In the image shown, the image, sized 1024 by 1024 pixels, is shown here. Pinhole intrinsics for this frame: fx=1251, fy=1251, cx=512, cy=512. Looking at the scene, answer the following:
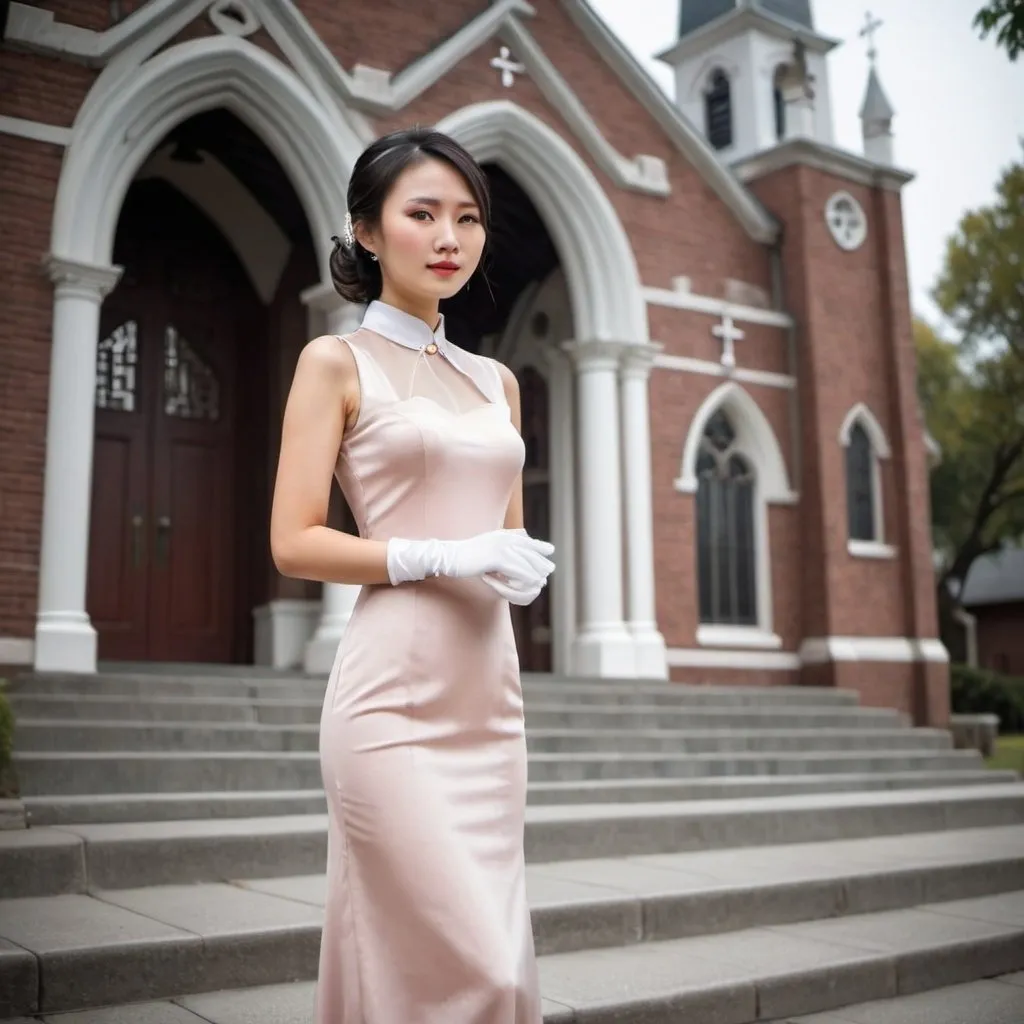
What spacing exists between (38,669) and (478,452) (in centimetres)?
668

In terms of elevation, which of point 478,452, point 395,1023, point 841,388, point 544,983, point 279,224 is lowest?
point 544,983

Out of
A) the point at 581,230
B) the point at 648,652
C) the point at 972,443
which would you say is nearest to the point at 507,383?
the point at 648,652

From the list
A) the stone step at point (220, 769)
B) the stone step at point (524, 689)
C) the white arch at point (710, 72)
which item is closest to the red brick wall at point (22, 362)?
the stone step at point (524, 689)

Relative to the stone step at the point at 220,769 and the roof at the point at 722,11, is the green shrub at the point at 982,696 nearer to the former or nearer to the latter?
the roof at the point at 722,11

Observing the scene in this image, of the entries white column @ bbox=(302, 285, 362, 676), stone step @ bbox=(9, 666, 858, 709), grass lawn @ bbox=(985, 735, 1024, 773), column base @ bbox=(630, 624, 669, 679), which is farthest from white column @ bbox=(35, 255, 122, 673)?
grass lawn @ bbox=(985, 735, 1024, 773)

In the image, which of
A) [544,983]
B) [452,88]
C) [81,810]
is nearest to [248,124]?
[452,88]

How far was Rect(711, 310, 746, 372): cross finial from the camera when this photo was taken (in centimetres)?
1207

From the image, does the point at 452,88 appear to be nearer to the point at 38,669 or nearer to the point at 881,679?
the point at 38,669

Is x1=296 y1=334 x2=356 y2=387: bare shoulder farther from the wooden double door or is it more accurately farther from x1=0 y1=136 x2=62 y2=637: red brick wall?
the wooden double door

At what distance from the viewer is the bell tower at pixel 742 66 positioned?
20781mm

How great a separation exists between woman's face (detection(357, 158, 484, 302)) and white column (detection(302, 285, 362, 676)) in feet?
22.4

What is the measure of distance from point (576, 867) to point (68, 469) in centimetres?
462

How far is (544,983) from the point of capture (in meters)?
4.09

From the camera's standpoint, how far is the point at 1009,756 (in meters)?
15.7
